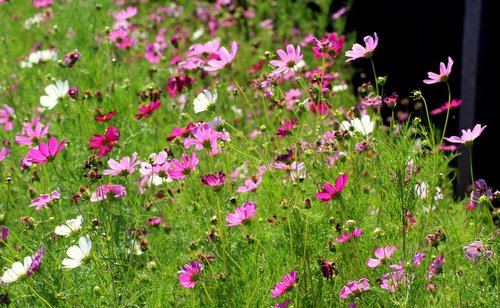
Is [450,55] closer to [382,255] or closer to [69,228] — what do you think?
[382,255]

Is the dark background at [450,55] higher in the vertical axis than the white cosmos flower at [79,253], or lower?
lower

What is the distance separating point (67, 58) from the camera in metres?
2.64

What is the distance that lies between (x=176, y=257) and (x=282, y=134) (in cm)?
45

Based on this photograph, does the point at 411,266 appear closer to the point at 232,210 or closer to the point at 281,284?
the point at 281,284

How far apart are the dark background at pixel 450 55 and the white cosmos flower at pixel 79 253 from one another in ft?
8.05

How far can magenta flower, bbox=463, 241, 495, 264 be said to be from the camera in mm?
1782

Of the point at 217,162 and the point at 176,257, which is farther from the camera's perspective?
the point at 217,162

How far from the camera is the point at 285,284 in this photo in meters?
1.79

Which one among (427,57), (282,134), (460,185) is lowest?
(460,185)

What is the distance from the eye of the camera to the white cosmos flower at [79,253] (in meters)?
1.78

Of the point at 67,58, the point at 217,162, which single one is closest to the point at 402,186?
the point at 217,162

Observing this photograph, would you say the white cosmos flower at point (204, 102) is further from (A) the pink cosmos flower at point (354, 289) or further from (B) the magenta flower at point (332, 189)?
(A) the pink cosmos flower at point (354, 289)

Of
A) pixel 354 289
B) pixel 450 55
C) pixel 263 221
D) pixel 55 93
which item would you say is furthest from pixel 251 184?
pixel 450 55

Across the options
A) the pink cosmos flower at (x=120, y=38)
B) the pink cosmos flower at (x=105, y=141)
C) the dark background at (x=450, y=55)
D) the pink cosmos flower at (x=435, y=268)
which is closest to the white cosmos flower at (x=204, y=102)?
the pink cosmos flower at (x=105, y=141)
